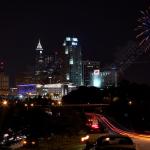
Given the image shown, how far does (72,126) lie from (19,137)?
4.52 m

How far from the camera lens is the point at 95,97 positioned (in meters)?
134

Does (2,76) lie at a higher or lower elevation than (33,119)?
higher

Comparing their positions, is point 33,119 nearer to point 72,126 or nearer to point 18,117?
point 18,117

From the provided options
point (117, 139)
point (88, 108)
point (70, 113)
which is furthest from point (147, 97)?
point (117, 139)

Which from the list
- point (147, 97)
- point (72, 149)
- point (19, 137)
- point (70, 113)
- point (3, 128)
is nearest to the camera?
point (72, 149)

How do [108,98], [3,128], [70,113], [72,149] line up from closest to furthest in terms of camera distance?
[72,149], [3,128], [70,113], [108,98]

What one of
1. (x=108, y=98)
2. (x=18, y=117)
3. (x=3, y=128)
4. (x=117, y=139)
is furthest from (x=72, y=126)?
(x=108, y=98)

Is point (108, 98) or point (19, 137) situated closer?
point (19, 137)

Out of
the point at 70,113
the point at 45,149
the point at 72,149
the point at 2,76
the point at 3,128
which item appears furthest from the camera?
the point at 2,76

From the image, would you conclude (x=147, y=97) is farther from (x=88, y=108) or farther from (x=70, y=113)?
(x=70, y=113)

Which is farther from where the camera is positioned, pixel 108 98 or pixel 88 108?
pixel 108 98

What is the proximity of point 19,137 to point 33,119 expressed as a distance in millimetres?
4058

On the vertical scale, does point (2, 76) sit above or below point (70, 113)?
above

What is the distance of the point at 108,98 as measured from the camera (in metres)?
131
